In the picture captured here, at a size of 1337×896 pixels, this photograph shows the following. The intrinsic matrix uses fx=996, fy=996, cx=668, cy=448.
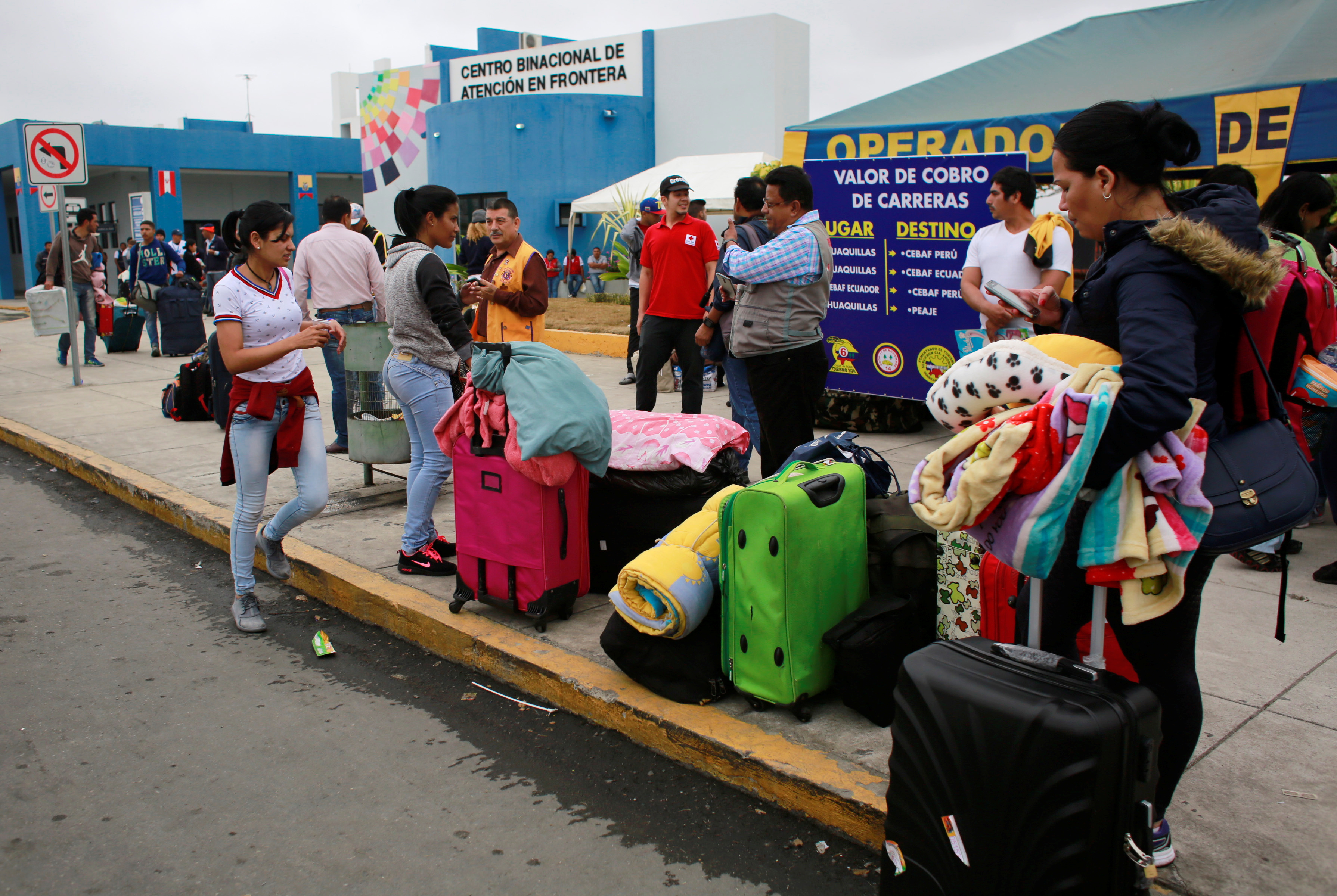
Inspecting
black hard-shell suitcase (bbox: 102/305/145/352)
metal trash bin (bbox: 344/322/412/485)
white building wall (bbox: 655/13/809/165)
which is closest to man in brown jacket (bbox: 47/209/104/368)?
black hard-shell suitcase (bbox: 102/305/145/352)

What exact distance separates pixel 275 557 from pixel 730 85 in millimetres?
22643

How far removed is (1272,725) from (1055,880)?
5.40 feet

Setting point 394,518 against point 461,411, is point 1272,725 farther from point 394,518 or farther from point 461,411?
point 394,518

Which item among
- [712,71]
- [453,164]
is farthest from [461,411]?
[453,164]

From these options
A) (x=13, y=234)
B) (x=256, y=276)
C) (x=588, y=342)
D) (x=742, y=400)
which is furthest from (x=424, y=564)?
(x=13, y=234)

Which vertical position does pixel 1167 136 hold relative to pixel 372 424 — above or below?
above

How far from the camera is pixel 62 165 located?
38.3ft

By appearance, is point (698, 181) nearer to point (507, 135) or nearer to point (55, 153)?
point (507, 135)

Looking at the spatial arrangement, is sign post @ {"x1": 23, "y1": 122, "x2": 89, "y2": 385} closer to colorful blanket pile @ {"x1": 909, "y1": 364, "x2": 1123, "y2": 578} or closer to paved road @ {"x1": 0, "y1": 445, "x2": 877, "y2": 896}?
paved road @ {"x1": 0, "y1": 445, "x2": 877, "y2": 896}

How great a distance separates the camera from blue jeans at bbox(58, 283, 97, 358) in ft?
43.6

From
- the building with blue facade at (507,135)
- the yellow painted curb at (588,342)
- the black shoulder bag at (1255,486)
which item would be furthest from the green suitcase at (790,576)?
the building with blue facade at (507,135)

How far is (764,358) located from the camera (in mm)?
5238

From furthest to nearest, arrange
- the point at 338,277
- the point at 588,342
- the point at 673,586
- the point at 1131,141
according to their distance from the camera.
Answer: the point at 588,342 → the point at 338,277 → the point at 673,586 → the point at 1131,141

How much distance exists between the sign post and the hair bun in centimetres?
1207
